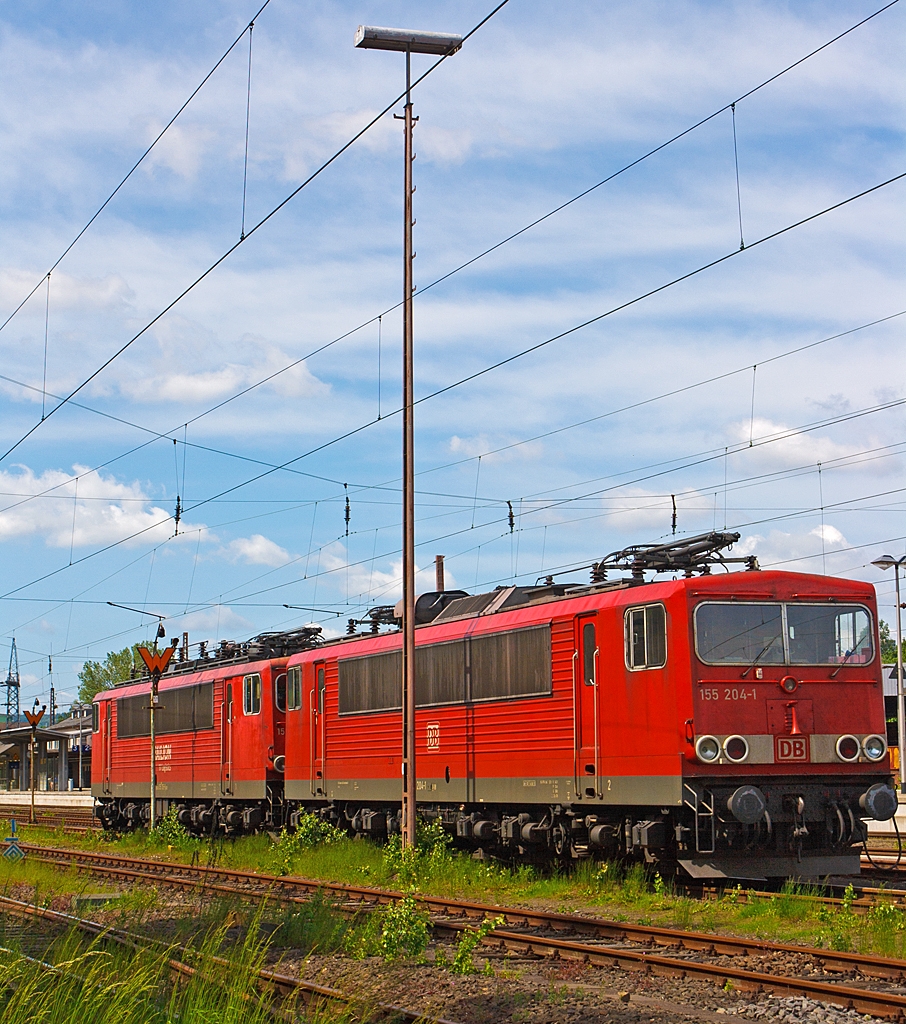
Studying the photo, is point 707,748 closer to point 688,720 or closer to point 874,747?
point 688,720

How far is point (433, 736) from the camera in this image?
21203 mm

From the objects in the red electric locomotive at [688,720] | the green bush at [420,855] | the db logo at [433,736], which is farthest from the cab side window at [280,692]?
the red electric locomotive at [688,720]

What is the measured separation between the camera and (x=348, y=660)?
23.9 meters

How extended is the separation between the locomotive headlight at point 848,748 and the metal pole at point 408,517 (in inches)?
224

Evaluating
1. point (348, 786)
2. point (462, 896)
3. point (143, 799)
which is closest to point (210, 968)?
point (462, 896)

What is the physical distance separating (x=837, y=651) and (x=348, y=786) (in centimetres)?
991

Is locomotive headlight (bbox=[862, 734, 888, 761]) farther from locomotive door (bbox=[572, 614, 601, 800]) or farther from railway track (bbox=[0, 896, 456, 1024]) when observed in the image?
railway track (bbox=[0, 896, 456, 1024])

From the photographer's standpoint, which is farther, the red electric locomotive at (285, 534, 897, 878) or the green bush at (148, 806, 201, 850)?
the green bush at (148, 806, 201, 850)

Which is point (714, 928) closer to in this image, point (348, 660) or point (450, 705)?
point (450, 705)

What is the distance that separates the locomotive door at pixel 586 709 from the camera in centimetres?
1708

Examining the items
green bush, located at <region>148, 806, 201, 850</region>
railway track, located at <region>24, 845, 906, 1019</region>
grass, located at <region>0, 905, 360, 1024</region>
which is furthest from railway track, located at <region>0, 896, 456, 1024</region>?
green bush, located at <region>148, 806, 201, 850</region>

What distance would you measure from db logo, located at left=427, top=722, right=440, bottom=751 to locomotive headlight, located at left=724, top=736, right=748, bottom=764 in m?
6.31

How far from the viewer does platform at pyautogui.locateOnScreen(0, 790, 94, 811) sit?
56.6m

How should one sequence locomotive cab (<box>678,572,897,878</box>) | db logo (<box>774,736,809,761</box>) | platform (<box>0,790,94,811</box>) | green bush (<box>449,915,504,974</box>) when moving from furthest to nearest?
platform (<box>0,790,94,811</box>) → db logo (<box>774,736,809,761</box>) → locomotive cab (<box>678,572,897,878</box>) → green bush (<box>449,915,504,974</box>)
